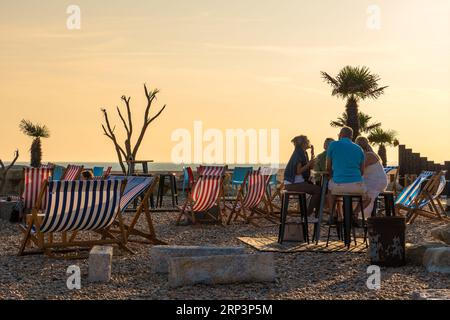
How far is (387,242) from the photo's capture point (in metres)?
7.23

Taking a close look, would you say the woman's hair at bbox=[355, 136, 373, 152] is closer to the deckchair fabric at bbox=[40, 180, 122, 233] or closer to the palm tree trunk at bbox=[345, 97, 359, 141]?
the deckchair fabric at bbox=[40, 180, 122, 233]

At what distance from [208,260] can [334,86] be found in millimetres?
26272

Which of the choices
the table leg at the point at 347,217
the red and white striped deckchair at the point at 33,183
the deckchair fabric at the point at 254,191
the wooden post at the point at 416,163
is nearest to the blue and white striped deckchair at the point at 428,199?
the deckchair fabric at the point at 254,191

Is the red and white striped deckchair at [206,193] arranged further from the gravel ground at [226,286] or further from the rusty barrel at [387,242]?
the rusty barrel at [387,242]

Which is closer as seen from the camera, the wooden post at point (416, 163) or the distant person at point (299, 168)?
the distant person at point (299, 168)

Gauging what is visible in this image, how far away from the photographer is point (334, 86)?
31766 millimetres

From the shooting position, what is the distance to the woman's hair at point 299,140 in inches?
392

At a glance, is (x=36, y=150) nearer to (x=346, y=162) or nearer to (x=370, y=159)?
(x=370, y=159)

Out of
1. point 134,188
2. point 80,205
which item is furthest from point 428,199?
point 80,205

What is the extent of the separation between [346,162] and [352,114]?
22168mm

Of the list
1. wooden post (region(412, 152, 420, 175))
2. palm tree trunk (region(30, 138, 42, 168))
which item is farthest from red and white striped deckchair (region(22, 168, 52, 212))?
palm tree trunk (region(30, 138, 42, 168))

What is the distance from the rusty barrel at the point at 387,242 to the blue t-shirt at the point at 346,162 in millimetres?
1231

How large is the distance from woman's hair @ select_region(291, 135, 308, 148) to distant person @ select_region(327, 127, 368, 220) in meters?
1.37

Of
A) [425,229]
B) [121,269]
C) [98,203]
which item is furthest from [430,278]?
[425,229]
